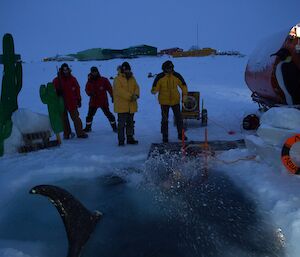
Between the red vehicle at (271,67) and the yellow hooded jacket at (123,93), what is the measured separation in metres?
3.06

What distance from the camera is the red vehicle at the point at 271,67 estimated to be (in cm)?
723

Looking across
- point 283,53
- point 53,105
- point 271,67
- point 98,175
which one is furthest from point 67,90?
point 283,53

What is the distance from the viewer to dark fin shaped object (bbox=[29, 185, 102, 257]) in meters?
3.61

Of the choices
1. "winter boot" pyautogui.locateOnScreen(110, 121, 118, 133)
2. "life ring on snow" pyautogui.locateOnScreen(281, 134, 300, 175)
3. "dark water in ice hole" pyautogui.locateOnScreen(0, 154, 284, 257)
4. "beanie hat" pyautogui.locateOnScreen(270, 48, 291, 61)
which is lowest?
"dark water in ice hole" pyautogui.locateOnScreen(0, 154, 284, 257)

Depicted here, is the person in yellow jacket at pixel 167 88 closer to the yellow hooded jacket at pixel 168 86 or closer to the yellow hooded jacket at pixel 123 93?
the yellow hooded jacket at pixel 168 86

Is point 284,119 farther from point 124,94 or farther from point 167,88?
point 124,94

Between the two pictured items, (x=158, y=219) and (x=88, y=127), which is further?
(x=88, y=127)

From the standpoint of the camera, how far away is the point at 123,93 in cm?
763

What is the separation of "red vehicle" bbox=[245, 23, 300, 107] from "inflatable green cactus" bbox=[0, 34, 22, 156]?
220 inches

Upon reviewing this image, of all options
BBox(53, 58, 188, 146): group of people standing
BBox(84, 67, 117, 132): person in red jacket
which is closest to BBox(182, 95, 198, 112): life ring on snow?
BBox(53, 58, 188, 146): group of people standing

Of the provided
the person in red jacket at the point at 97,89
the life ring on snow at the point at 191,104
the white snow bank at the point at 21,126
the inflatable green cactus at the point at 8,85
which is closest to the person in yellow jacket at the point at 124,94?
the person in red jacket at the point at 97,89

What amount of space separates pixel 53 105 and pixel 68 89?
0.66 m

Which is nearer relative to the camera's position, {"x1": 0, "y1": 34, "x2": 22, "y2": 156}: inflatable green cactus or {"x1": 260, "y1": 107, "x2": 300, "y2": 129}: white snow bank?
{"x1": 260, "y1": 107, "x2": 300, "y2": 129}: white snow bank

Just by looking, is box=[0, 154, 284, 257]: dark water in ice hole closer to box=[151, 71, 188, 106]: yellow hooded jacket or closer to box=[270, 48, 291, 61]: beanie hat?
box=[151, 71, 188, 106]: yellow hooded jacket
